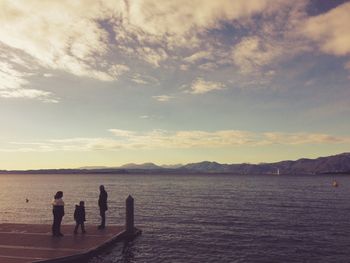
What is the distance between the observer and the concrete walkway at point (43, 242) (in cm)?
1708

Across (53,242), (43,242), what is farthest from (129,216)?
(43,242)

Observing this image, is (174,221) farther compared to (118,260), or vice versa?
(174,221)

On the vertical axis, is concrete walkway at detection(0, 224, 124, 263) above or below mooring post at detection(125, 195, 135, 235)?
below

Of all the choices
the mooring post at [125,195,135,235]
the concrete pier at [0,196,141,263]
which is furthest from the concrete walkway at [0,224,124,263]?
the mooring post at [125,195,135,235]

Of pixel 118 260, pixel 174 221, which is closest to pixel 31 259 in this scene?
pixel 118 260

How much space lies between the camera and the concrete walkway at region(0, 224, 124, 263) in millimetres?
17078

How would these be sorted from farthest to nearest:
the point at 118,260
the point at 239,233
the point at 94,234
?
the point at 239,233 → the point at 94,234 → the point at 118,260

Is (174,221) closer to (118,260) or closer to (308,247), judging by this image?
(308,247)

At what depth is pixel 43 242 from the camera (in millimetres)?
19625

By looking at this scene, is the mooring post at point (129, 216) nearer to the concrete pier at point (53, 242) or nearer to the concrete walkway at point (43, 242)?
the concrete pier at point (53, 242)

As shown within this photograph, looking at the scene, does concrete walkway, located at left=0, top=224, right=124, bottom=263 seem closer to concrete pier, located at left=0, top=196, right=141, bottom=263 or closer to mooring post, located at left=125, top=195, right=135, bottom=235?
concrete pier, located at left=0, top=196, right=141, bottom=263

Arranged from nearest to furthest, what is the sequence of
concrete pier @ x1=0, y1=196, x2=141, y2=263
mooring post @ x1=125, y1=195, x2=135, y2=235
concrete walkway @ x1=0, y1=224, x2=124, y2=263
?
1. concrete pier @ x1=0, y1=196, x2=141, y2=263
2. concrete walkway @ x1=0, y1=224, x2=124, y2=263
3. mooring post @ x1=125, y1=195, x2=135, y2=235

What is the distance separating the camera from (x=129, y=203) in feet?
78.7

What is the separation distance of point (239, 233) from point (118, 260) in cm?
1420
